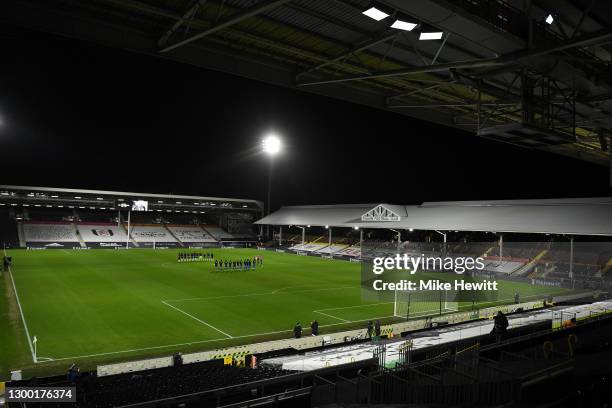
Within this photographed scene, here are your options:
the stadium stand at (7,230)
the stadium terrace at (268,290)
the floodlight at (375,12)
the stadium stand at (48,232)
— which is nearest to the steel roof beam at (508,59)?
the floodlight at (375,12)

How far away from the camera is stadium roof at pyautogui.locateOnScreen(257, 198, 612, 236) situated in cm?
3164

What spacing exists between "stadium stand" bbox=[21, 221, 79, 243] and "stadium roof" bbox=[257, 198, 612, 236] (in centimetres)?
2940

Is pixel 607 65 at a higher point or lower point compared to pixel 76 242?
higher

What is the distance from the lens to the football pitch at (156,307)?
51.6 ft

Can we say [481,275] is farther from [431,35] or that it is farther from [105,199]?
[105,199]

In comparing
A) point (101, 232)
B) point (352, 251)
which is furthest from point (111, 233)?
point (352, 251)

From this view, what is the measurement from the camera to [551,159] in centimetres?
2730

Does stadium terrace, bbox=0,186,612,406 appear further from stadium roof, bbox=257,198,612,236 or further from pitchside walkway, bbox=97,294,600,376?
stadium roof, bbox=257,198,612,236

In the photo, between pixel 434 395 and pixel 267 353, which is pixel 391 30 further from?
pixel 267 353

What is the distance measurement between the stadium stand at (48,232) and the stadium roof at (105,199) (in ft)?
8.90

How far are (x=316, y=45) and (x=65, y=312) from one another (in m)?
17.9

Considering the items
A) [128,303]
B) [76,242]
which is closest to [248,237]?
[76,242]

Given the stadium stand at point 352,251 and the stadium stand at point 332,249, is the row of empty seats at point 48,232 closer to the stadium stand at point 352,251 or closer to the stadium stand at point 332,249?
the stadium stand at point 332,249

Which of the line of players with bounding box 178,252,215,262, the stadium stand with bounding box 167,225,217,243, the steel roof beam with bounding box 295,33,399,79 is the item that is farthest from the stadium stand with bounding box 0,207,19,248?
the steel roof beam with bounding box 295,33,399,79
